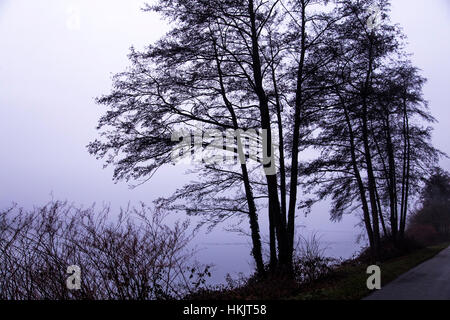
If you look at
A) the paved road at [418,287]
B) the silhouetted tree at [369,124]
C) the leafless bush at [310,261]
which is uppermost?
the silhouetted tree at [369,124]

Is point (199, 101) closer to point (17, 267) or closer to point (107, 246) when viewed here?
point (107, 246)

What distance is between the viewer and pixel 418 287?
7281mm

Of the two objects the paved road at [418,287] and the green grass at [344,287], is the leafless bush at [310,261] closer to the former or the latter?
the green grass at [344,287]

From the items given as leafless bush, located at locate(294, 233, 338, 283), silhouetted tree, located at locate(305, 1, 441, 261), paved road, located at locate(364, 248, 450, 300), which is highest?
silhouetted tree, located at locate(305, 1, 441, 261)

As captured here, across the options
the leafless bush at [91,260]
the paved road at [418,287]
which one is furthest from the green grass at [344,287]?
the leafless bush at [91,260]

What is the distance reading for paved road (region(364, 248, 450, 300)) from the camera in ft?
20.8

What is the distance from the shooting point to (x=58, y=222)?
5207mm

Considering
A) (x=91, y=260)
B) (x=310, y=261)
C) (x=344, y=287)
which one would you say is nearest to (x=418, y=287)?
(x=344, y=287)

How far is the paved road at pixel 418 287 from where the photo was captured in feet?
20.8

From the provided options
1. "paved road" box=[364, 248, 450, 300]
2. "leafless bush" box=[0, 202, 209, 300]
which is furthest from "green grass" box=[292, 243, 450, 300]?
"leafless bush" box=[0, 202, 209, 300]

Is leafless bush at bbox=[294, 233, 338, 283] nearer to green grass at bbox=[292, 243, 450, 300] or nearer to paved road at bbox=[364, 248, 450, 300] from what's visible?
green grass at bbox=[292, 243, 450, 300]

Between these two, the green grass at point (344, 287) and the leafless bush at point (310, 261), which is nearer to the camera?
the green grass at point (344, 287)

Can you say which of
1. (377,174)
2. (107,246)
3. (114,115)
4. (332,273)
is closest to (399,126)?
(377,174)
